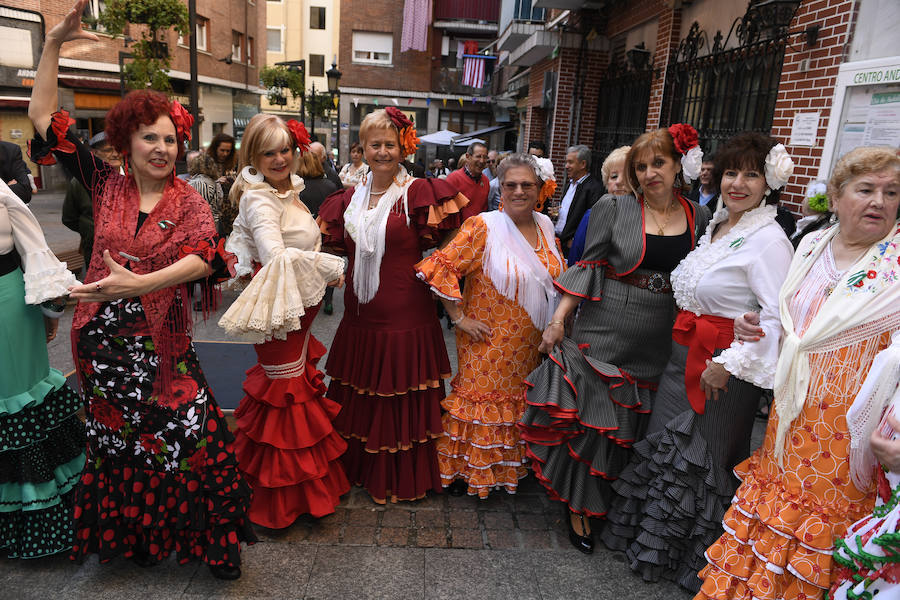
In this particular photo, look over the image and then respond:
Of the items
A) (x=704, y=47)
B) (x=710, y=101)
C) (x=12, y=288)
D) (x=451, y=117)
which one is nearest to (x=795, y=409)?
(x=12, y=288)

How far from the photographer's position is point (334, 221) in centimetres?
351

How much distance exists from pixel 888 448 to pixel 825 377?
37cm

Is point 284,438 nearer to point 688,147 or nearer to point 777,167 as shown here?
point 688,147

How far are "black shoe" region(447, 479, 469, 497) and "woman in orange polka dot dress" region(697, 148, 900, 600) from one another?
164 cm

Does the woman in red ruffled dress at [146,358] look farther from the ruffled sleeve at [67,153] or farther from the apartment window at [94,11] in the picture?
the apartment window at [94,11]

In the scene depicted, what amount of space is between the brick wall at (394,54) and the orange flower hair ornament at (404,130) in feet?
92.5

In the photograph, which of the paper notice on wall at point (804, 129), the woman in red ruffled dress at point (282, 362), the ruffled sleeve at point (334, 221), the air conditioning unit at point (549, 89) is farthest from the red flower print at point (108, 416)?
the air conditioning unit at point (549, 89)

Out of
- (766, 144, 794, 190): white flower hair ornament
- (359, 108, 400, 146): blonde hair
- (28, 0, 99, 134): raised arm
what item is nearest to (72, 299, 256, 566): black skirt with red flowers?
(28, 0, 99, 134): raised arm

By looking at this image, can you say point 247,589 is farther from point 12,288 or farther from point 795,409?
point 795,409

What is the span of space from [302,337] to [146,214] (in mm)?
981

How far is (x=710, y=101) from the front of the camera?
756 cm

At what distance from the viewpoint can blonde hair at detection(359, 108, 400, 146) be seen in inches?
129

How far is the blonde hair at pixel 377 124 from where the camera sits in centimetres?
327

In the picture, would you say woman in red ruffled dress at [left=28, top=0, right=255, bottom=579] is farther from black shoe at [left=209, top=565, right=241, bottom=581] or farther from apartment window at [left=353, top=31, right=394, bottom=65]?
apartment window at [left=353, top=31, right=394, bottom=65]
